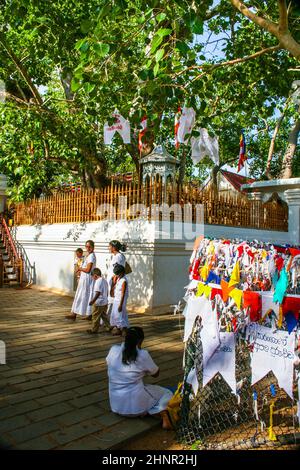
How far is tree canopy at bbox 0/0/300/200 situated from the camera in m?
5.54

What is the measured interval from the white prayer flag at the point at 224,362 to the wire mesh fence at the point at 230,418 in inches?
3.2

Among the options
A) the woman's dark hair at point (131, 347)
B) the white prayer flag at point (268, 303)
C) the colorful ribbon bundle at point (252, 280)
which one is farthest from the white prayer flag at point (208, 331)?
the woman's dark hair at point (131, 347)

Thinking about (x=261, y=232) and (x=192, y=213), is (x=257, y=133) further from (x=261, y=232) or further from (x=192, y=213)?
(x=192, y=213)

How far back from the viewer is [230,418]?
3664mm

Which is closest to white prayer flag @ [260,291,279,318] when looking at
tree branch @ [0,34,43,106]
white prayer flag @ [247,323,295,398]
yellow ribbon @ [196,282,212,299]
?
white prayer flag @ [247,323,295,398]

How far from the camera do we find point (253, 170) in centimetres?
2434

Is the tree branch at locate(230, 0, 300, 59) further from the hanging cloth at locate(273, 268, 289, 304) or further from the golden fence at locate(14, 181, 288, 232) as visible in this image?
the golden fence at locate(14, 181, 288, 232)

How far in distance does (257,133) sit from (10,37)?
49.9 feet

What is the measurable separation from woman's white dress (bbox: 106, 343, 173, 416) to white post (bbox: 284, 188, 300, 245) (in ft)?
35.1

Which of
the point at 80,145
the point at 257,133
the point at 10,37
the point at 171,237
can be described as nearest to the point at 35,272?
the point at 80,145

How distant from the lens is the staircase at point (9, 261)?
13.0 m

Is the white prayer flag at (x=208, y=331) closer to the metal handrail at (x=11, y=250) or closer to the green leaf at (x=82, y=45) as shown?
the green leaf at (x=82, y=45)

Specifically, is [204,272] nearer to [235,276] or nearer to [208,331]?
[235,276]

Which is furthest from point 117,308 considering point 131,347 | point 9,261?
point 9,261
